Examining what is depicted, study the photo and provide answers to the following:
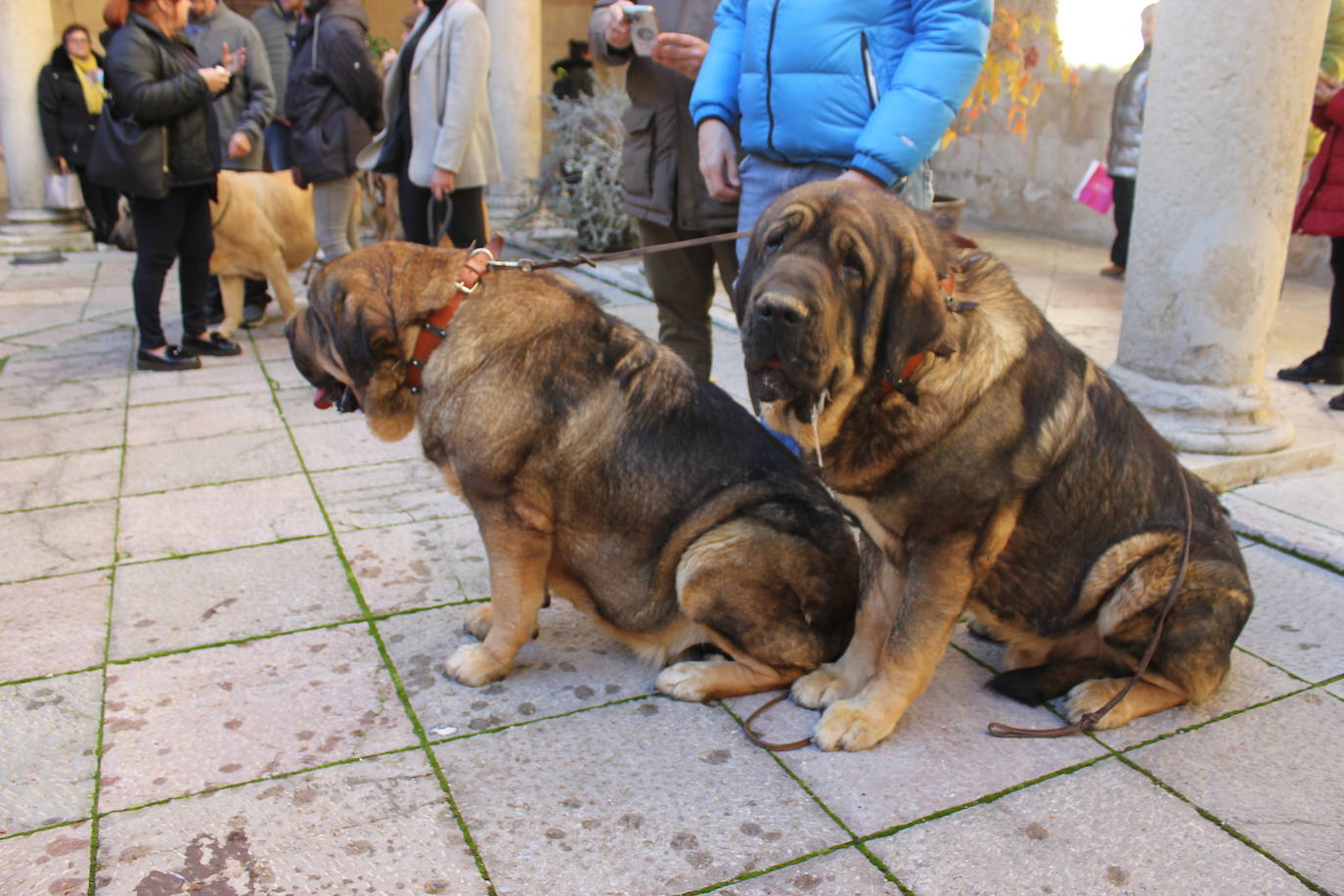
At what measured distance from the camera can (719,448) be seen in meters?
3.15

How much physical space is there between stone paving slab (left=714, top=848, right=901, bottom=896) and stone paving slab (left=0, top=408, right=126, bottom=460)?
449 cm

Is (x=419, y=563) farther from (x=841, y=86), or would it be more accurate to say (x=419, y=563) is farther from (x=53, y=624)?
(x=841, y=86)

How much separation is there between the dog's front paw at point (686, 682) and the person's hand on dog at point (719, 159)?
1830 mm

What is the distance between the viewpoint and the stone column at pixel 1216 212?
437cm

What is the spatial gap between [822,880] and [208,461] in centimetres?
402

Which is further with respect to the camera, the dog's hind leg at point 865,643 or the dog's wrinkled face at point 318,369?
the dog's wrinkled face at point 318,369

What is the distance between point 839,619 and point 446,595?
4.86 ft

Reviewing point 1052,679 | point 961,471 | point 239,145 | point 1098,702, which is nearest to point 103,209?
point 239,145

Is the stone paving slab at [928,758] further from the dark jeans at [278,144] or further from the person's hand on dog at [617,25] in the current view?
the dark jeans at [278,144]

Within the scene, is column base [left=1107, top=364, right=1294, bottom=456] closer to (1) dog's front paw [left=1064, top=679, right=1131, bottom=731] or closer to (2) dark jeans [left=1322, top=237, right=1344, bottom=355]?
(2) dark jeans [left=1322, top=237, right=1344, bottom=355]

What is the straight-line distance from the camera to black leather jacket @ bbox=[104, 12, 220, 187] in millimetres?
6219

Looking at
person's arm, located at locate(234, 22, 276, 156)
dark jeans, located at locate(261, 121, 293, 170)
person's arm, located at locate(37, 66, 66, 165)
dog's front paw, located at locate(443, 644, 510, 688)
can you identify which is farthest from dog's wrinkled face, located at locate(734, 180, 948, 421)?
person's arm, located at locate(37, 66, 66, 165)

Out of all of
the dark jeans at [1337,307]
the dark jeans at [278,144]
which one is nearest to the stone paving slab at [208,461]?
the dark jeans at [278,144]

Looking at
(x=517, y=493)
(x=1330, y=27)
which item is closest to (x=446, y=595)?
(x=517, y=493)
